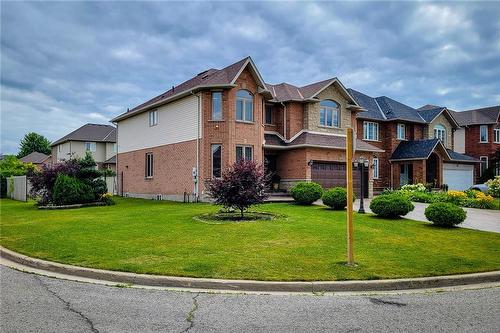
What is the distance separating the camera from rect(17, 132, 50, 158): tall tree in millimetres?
93688

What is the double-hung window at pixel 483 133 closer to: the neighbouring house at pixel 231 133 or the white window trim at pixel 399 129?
the white window trim at pixel 399 129

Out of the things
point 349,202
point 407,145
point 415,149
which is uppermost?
point 407,145

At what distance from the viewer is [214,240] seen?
1077cm

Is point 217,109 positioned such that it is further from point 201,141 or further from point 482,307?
point 482,307

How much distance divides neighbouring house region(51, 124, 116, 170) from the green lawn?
38606 millimetres

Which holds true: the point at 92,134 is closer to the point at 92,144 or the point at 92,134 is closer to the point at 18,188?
the point at 92,144

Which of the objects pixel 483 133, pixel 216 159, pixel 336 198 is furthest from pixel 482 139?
pixel 216 159

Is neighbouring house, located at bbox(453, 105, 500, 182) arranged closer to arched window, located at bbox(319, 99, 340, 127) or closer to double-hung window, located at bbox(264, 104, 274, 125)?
arched window, located at bbox(319, 99, 340, 127)

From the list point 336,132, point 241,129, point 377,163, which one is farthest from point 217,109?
point 377,163

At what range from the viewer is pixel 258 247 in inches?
392

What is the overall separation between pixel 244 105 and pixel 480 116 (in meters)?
34.0

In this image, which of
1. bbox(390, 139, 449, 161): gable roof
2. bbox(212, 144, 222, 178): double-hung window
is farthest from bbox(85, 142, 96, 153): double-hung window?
bbox(390, 139, 449, 161): gable roof

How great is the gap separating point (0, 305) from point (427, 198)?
959 inches

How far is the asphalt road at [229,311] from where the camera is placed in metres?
5.14
